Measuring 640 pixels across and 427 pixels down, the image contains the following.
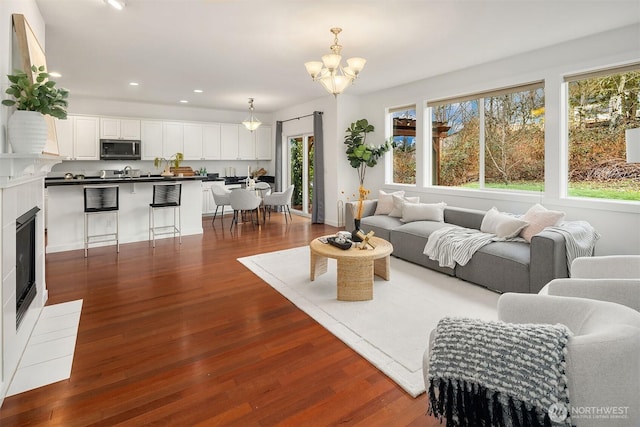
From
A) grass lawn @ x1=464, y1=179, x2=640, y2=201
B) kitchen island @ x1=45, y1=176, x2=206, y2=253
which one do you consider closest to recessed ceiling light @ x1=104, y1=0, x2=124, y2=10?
kitchen island @ x1=45, y1=176, x2=206, y2=253

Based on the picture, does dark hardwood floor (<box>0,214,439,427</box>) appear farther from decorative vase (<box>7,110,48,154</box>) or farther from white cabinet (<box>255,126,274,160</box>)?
white cabinet (<box>255,126,274,160</box>)

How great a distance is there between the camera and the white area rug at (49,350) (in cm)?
218

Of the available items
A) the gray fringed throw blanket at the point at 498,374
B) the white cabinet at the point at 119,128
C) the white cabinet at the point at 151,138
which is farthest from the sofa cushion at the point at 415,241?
the white cabinet at the point at 119,128

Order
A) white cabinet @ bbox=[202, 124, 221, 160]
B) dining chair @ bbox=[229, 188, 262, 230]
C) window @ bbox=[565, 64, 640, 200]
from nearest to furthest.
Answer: window @ bbox=[565, 64, 640, 200] → dining chair @ bbox=[229, 188, 262, 230] → white cabinet @ bbox=[202, 124, 221, 160]

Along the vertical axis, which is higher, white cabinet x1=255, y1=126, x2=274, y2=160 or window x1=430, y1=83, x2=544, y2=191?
white cabinet x1=255, y1=126, x2=274, y2=160

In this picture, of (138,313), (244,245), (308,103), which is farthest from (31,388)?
(308,103)

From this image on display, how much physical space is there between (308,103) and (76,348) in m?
→ 6.71

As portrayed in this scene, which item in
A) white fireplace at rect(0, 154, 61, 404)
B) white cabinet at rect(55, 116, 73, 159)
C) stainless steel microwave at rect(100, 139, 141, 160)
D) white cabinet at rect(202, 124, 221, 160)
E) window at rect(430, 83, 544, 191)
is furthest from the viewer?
white cabinet at rect(202, 124, 221, 160)

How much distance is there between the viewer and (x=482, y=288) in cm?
372

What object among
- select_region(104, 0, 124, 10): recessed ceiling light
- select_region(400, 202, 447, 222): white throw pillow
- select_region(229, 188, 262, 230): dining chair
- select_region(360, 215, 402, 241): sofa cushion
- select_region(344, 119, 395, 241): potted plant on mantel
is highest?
select_region(104, 0, 124, 10): recessed ceiling light

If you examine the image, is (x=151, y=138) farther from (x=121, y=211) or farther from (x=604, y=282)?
(x=604, y=282)

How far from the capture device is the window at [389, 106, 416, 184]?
6.41 meters

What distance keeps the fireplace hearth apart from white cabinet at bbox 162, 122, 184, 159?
18.3 feet

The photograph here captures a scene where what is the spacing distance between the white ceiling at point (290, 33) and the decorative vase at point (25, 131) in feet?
5.15
